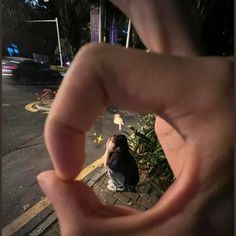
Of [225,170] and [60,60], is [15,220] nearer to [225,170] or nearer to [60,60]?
[60,60]

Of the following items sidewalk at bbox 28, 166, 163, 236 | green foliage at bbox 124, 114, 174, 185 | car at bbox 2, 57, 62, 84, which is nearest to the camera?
sidewalk at bbox 28, 166, 163, 236

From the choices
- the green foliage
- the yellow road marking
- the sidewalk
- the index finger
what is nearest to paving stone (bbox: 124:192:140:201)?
the sidewalk

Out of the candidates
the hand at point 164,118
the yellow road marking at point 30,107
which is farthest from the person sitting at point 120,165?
the hand at point 164,118

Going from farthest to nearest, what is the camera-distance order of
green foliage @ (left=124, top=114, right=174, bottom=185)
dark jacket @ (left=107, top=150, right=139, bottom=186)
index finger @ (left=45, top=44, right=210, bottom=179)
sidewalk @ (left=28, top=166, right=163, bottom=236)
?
green foliage @ (left=124, top=114, right=174, bottom=185) < dark jacket @ (left=107, top=150, right=139, bottom=186) < sidewalk @ (left=28, top=166, right=163, bottom=236) < index finger @ (left=45, top=44, right=210, bottom=179)

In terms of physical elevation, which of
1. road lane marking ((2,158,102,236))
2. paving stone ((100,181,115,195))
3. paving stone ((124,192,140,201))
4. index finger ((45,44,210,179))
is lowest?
road lane marking ((2,158,102,236))

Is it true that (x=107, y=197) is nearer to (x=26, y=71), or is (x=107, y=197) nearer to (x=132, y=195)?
(x=132, y=195)

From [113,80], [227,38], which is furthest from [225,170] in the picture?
[227,38]

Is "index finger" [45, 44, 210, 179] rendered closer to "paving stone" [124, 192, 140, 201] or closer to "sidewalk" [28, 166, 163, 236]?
"sidewalk" [28, 166, 163, 236]
